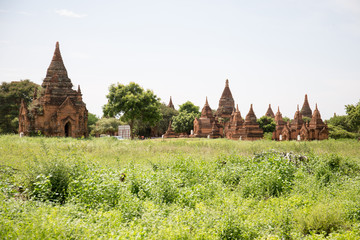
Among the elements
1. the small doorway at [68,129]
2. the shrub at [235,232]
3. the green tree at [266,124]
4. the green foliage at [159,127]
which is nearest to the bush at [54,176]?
the shrub at [235,232]

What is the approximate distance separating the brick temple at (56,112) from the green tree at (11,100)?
1697 centimetres

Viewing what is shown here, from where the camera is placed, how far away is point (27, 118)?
27.5 meters

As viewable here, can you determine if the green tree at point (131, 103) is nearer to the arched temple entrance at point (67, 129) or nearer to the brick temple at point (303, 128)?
the arched temple entrance at point (67, 129)

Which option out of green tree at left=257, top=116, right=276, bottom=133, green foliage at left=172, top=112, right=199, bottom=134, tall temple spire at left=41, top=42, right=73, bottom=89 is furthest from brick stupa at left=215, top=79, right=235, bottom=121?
tall temple spire at left=41, top=42, right=73, bottom=89

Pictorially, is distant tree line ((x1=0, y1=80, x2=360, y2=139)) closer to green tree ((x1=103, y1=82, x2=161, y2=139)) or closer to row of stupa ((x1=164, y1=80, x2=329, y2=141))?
green tree ((x1=103, y1=82, x2=161, y2=139))

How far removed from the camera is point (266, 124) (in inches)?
1929

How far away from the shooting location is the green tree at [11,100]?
4397 centimetres

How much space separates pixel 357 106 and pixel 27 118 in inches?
1410

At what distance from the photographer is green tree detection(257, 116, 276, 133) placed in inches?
1906

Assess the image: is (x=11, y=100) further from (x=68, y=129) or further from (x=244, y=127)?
(x=244, y=127)

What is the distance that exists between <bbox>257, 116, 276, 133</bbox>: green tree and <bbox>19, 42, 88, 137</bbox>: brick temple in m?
28.0

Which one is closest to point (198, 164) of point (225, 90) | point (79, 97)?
point (79, 97)

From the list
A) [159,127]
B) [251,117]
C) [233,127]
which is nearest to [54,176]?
[251,117]

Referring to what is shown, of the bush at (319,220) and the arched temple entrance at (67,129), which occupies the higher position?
the arched temple entrance at (67,129)
